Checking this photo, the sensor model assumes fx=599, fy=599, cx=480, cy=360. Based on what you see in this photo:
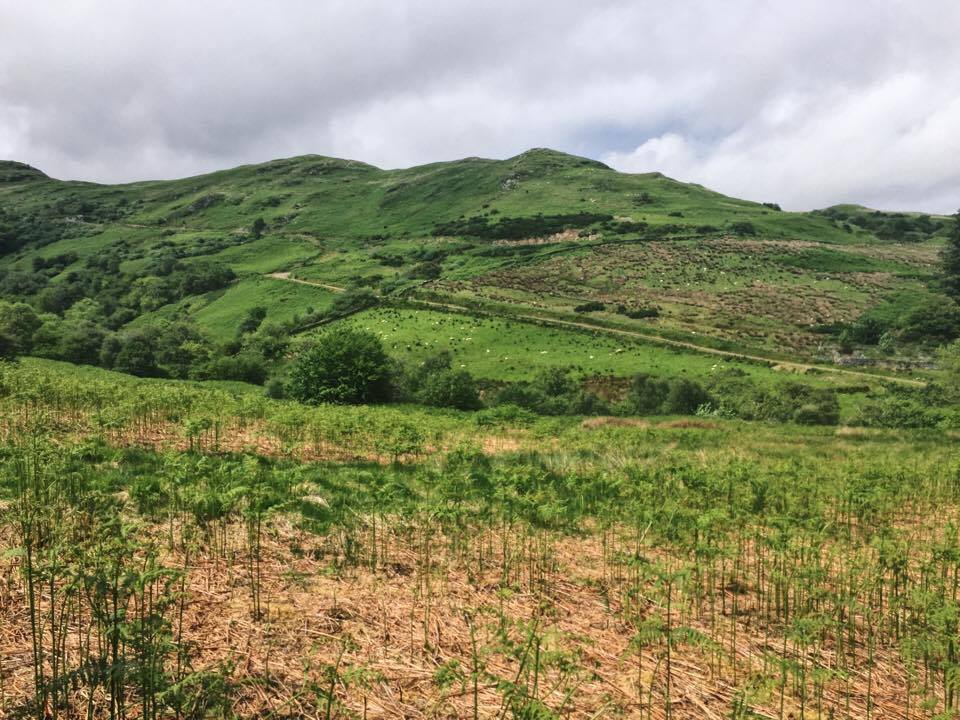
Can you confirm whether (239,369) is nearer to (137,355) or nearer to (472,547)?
(137,355)

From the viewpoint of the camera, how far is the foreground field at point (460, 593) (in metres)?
6.20

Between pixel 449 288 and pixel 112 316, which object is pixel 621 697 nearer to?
pixel 449 288

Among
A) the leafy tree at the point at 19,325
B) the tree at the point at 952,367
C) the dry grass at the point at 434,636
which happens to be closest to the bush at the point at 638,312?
the tree at the point at 952,367

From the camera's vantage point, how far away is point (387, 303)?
10494 centimetres

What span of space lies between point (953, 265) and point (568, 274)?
7189cm

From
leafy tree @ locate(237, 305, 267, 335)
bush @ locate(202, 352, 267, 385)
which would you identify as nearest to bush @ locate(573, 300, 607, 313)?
bush @ locate(202, 352, 267, 385)

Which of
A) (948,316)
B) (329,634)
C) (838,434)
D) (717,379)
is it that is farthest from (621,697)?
(948,316)

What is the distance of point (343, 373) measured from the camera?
53.8 meters

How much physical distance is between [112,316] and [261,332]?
180 feet

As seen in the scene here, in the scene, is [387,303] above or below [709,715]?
above

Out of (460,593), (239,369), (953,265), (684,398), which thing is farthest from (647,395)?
(953,265)

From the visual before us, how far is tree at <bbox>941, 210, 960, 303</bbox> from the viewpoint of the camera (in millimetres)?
109250

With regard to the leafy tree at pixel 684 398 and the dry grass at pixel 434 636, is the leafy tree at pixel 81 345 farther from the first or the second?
the dry grass at pixel 434 636

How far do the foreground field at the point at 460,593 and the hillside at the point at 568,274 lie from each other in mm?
61638
